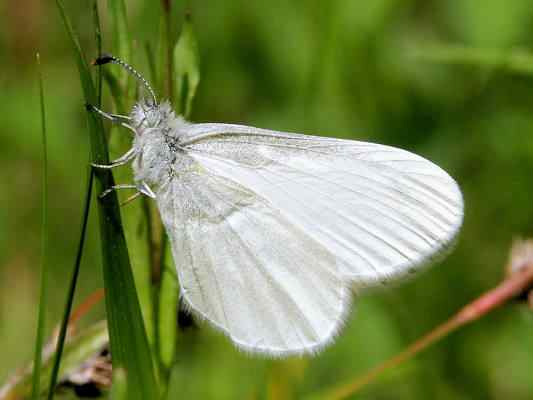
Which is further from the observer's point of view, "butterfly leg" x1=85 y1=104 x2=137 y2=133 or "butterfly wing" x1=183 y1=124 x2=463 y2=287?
"butterfly wing" x1=183 y1=124 x2=463 y2=287

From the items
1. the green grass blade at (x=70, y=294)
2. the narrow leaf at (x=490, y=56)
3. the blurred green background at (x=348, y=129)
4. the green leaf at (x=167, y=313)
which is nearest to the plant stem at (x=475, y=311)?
the blurred green background at (x=348, y=129)

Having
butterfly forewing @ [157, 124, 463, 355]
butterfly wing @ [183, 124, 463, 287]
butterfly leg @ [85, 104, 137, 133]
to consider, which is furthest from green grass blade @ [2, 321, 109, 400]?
butterfly wing @ [183, 124, 463, 287]

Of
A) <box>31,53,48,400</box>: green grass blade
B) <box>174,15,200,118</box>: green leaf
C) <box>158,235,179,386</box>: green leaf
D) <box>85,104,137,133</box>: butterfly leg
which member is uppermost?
<box>174,15,200,118</box>: green leaf

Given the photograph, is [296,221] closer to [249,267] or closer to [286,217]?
[286,217]

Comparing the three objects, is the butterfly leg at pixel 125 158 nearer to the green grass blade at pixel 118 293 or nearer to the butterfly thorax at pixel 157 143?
the butterfly thorax at pixel 157 143

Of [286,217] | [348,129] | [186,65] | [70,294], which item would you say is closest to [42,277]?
[70,294]

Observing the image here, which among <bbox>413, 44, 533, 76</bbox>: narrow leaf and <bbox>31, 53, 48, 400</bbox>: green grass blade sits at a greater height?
<bbox>413, 44, 533, 76</bbox>: narrow leaf

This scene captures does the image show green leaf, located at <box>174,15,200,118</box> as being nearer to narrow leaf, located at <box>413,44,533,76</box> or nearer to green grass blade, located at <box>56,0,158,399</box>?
green grass blade, located at <box>56,0,158,399</box>
